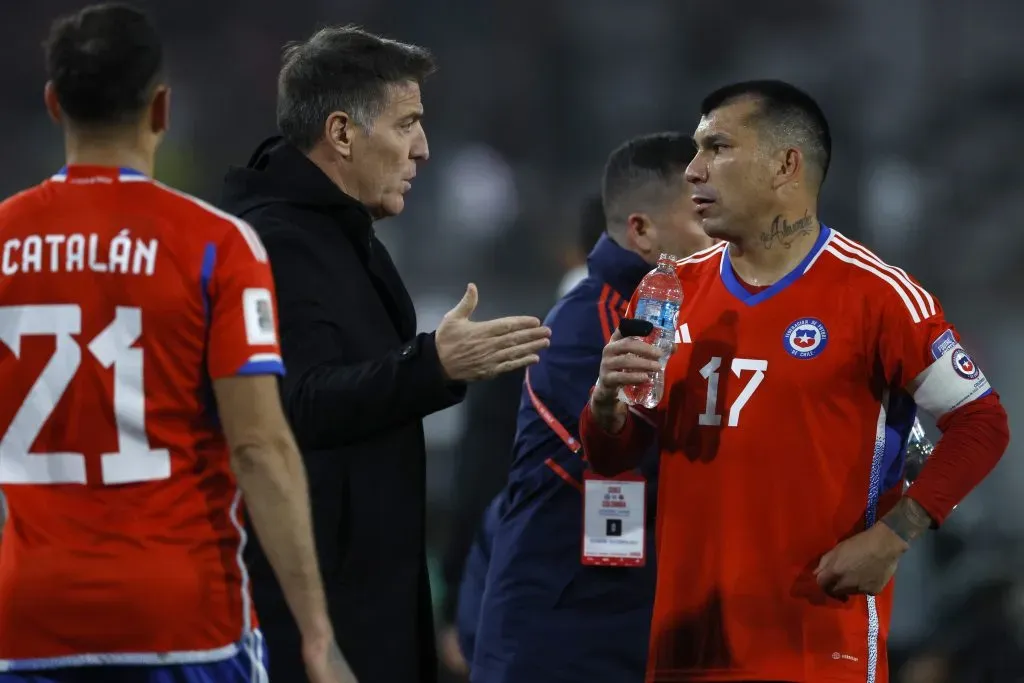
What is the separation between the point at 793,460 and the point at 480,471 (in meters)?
3.03

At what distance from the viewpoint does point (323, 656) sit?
2.62 meters

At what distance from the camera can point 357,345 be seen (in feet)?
10.9

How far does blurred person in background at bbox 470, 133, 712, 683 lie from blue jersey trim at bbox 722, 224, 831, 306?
0.59m

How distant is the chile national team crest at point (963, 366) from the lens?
3354 millimetres

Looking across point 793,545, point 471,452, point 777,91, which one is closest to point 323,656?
point 793,545

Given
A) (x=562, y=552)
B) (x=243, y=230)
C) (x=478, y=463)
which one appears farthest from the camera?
(x=478, y=463)

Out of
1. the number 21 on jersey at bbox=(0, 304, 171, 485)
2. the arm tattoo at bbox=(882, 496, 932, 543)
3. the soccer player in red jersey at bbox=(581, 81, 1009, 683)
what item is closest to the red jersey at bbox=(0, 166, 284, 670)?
the number 21 on jersey at bbox=(0, 304, 171, 485)

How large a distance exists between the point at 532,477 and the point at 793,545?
3.35 feet

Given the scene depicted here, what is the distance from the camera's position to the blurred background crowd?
30.8 ft

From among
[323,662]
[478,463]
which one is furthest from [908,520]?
[478,463]

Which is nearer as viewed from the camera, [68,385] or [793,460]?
[68,385]

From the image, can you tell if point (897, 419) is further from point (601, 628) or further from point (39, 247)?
point (39, 247)

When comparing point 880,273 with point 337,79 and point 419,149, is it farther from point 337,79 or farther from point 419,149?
point 337,79

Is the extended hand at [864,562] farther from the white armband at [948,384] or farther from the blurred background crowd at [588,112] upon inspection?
the blurred background crowd at [588,112]
